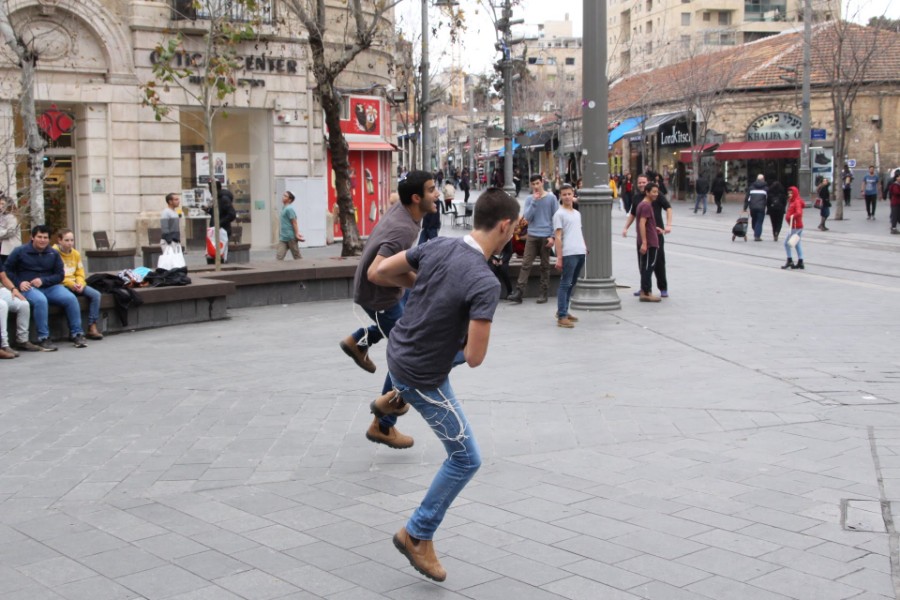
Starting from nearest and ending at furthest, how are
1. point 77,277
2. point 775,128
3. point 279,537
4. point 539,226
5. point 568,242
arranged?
point 279,537, point 77,277, point 568,242, point 539,226, point 775,128

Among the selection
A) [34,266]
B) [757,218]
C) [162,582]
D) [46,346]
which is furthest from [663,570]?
[757,218]

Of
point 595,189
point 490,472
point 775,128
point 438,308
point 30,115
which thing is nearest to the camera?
point 438,308

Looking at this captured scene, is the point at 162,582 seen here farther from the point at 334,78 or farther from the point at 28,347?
the point at 334,78

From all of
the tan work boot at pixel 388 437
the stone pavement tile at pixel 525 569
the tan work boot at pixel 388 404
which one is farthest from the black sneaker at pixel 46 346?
the stone pavement tile at pixel 525 569

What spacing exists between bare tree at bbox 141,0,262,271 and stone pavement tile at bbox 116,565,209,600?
10689 millimetres

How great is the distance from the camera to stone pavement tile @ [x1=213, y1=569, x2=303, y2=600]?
4.27 meters

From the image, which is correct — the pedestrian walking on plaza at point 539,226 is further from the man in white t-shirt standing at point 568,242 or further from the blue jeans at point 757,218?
the blue jeans at point 757,218

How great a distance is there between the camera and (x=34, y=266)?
35.1 feet

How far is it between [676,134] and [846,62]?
36.9 ft

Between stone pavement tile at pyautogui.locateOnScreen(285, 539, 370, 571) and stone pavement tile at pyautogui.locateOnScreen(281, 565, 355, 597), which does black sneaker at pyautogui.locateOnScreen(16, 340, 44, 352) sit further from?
stone pavement tile at pyautogui.locateOnScreen(281, 565, 355, 597)

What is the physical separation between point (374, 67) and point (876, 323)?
19699 millimetres

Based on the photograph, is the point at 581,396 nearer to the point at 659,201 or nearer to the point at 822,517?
the point at 822,517

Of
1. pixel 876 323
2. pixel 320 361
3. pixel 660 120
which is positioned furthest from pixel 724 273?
pixel 660 120

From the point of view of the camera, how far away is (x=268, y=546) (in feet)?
15.9
